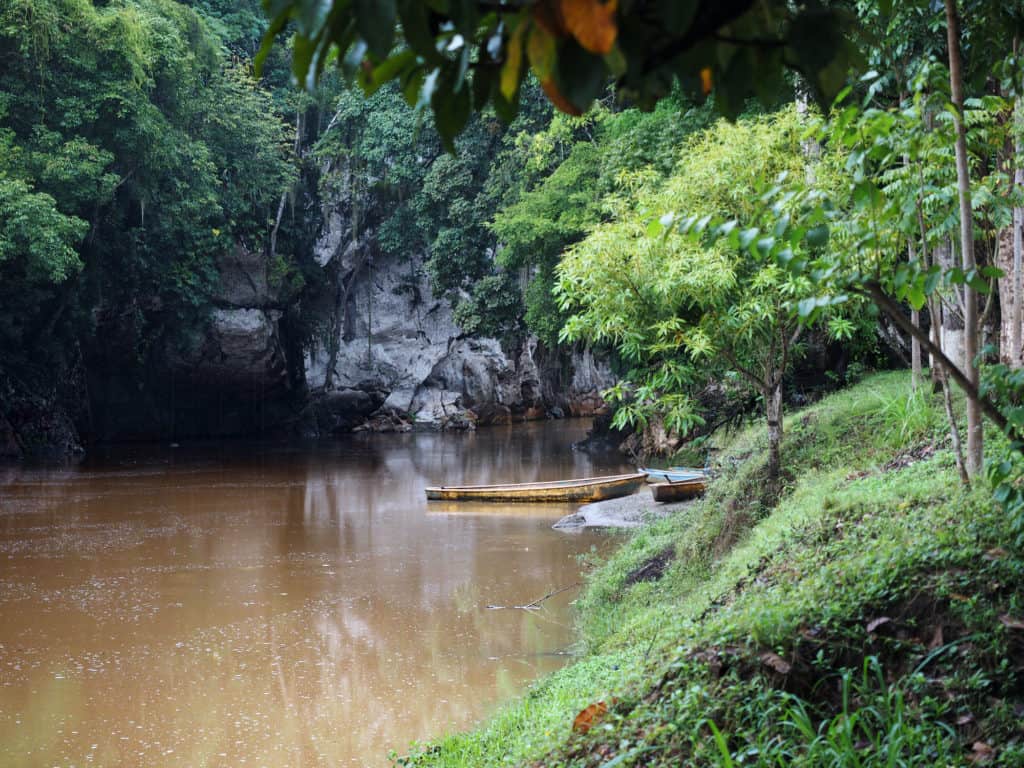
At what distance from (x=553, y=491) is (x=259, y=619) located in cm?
698

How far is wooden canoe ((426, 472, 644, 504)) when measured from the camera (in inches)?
597

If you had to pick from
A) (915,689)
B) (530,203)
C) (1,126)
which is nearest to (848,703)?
(915,689)

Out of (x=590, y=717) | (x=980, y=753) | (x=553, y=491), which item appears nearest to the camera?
(x=980, y=753)

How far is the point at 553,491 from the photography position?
15414mm

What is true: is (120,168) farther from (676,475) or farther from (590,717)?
(590,717)

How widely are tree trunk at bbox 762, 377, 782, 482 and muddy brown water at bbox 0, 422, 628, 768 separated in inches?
89.5

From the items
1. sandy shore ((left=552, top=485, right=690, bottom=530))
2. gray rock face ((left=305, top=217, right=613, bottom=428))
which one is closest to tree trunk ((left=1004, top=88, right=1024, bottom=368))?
sandy shore ((left=552, top=485, right=690, bottom=530))

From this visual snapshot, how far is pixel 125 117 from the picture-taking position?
66.1ft

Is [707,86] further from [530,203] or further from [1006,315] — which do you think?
[530,203]

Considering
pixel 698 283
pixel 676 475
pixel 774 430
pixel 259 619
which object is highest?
pixel 698 283

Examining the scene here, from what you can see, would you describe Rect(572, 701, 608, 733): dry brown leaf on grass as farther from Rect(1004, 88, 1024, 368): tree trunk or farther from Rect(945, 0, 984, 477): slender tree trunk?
Rect(1004, 88, 1024, 368): tree trunk

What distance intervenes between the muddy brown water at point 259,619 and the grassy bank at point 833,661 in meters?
1.48

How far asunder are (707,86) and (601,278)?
231 inches

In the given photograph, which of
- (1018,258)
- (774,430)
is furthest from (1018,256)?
(774,430)
